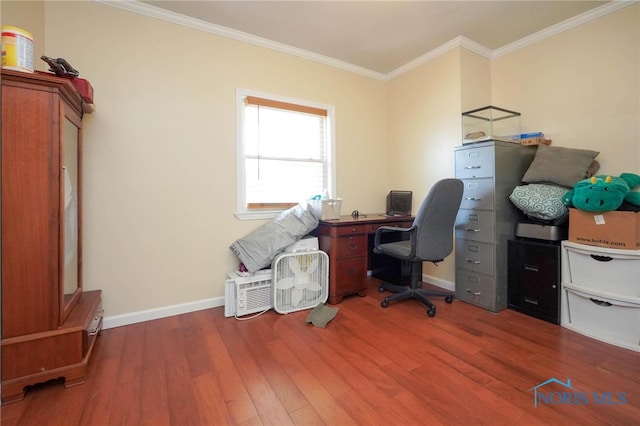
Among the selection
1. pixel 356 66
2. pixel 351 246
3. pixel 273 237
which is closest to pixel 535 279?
pixel 351 246

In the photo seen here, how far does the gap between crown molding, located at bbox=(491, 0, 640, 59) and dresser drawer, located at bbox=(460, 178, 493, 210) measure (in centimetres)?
152

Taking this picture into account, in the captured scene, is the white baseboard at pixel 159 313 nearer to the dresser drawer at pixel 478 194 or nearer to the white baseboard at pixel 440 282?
the white baseboard at pixel 440 282

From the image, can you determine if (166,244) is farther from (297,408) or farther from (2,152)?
(297,408)

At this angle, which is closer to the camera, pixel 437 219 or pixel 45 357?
pixel 45 357

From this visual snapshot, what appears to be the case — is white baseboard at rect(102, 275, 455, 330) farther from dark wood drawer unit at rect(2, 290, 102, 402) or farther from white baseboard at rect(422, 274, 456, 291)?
white baseboard at rect(422, 274, 456, 291)

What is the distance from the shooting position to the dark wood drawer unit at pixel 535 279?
2186 millimetres

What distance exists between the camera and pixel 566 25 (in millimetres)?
2506

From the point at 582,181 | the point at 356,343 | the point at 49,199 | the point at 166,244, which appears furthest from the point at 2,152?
the point at 582,181

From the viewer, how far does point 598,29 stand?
92.7 inches

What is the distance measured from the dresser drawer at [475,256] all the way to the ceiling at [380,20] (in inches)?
78.5

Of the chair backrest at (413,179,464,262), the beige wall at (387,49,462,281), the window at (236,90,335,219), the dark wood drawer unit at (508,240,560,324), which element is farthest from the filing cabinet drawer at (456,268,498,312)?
the window at (236,90,335,219)

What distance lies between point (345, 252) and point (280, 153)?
1.22 m

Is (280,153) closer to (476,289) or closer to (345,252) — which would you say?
(345,252)

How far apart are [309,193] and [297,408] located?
7.01 ft
